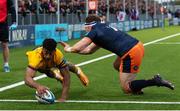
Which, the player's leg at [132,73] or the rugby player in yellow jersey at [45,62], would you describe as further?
the player's leg at [132,73]

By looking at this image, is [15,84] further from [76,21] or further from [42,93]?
[76,21]

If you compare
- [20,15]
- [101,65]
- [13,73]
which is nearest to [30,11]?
[20,15]

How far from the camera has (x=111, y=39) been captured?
9742mm

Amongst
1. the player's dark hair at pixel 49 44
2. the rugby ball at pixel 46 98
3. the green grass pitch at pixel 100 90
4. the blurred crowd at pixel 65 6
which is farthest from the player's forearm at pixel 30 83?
the blurred crowd at pixel 65 6

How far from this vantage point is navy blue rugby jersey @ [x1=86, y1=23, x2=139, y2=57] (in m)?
9.58

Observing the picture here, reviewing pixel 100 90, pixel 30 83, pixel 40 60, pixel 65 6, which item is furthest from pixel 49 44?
pixel 65 6

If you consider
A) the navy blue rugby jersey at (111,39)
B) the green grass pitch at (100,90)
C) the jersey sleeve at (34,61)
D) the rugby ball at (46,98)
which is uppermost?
the navy blue rugby jersey at (111,39)

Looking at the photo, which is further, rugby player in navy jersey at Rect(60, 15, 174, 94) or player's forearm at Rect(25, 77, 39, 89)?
rugby player in navy jersey at Rect(60, 15, 174, 94)

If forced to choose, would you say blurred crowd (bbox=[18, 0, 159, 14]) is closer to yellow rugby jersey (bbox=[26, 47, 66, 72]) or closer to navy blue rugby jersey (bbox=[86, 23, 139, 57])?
navy blue rugby jersey (bbox=[86, 23, 139, 57])

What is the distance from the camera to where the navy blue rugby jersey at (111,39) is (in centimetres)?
958

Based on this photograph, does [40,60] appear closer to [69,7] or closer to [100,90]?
[100,90]

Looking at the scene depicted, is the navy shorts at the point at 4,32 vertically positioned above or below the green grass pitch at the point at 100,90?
above

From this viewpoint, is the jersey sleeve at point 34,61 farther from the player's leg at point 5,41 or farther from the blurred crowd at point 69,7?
the blurred crowd at point 69,7

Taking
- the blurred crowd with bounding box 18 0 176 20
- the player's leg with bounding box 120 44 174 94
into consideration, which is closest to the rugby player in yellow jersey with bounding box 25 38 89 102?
the player's leg with bounding box 120 44 174 94
